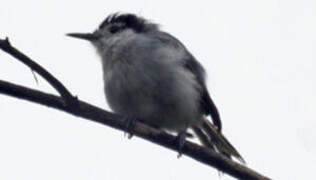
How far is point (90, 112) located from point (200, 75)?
2.69 metres

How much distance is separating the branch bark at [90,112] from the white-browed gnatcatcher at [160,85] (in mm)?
1025

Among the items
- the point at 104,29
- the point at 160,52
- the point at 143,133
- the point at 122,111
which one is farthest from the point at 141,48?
the point at 143,133

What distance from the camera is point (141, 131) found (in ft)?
15.1

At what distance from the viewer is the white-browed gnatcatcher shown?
19.2ft

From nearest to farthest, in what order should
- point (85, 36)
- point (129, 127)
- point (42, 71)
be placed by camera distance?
point (42, 71) < point (129, 127) < point (85, 36)

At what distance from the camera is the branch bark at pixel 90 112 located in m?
3.86

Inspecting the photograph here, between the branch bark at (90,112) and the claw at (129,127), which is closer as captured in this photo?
the branch bark at (90,112)

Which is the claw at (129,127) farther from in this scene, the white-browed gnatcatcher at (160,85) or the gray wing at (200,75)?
the gray wing at (200,75)

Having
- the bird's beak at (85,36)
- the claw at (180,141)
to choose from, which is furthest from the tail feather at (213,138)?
the bird's beak at (85,36)

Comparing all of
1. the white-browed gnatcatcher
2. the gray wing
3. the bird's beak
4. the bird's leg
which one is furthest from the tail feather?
the bird's beak

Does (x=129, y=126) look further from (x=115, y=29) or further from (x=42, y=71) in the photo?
(x=115, y=29)

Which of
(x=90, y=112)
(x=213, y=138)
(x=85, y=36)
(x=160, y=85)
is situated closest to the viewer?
(x=90, y=112)

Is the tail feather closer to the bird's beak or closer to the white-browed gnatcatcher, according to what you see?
the white-browed gnatcatcher

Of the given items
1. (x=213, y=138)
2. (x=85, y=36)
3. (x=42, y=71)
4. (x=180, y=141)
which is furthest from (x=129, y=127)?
(x=85, y=36)
